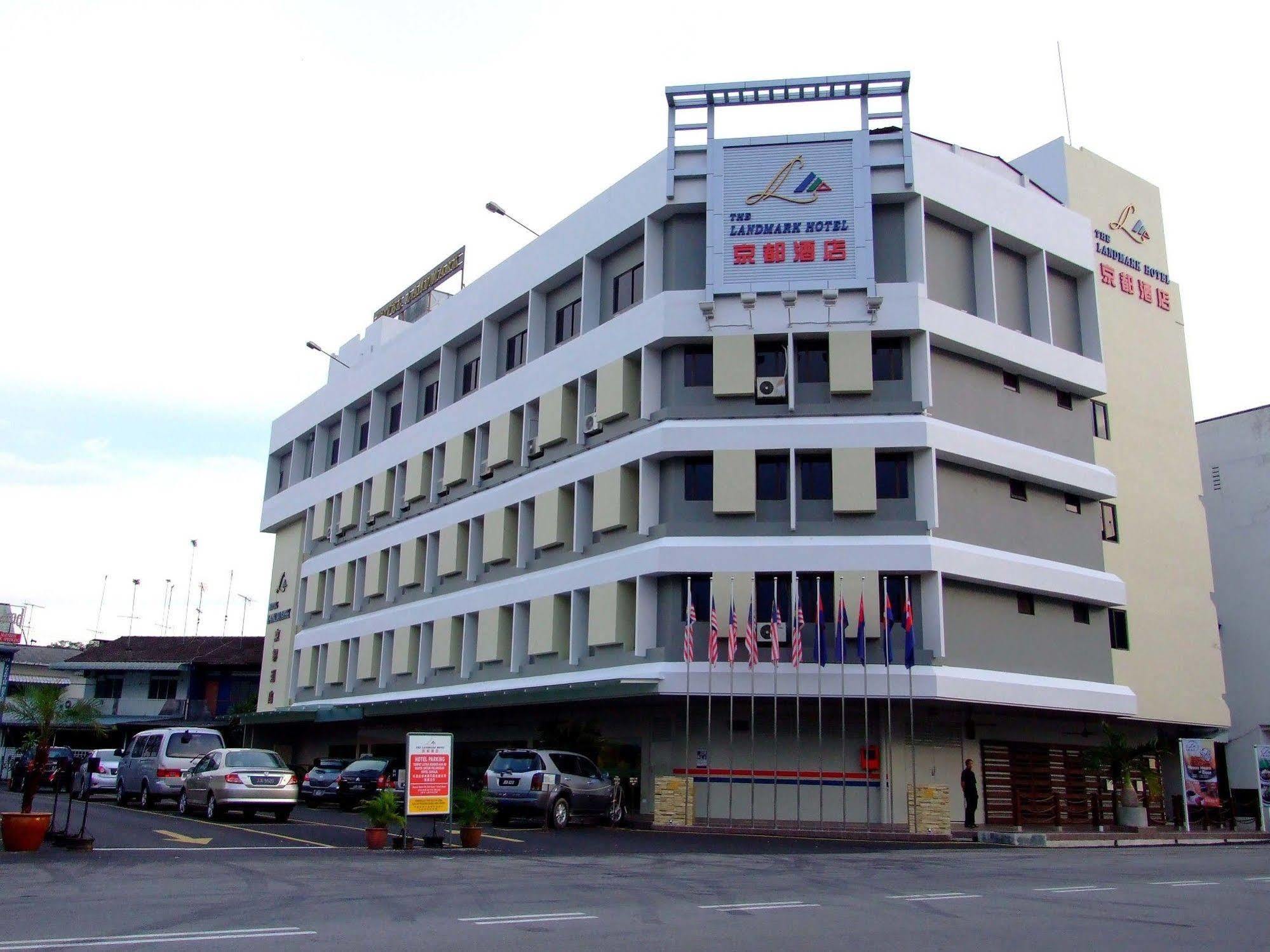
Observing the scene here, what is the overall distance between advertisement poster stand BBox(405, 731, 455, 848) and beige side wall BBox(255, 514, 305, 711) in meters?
31.8

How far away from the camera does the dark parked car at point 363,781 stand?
3316 centimetres

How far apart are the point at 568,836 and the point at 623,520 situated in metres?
10.0

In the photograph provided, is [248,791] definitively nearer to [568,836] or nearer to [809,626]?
[568,836]

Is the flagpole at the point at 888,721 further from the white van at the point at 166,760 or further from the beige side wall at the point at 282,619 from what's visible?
the beige side wall at the point at 282,619

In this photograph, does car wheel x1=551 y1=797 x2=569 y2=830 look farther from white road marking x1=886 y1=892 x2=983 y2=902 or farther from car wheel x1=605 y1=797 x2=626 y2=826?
white road marking x1=886 y1=892 x2=983 y2=902

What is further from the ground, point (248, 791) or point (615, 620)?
point (615, 620)

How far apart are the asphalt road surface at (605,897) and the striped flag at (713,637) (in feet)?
22.6

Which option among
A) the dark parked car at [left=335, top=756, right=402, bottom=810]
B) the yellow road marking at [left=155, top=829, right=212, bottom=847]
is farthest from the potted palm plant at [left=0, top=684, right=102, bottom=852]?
the dark parked car at [left=335, top=756, right=402, bottom=810]

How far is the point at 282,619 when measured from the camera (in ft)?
174

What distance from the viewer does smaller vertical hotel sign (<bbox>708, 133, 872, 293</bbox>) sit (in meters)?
31.3

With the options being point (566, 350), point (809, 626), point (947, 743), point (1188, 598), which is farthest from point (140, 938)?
point (1188, 598)

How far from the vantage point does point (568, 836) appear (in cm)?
2470

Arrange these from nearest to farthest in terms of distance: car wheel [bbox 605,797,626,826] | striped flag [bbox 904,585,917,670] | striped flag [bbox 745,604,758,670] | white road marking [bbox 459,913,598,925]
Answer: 1. white road marking [bbox 459,913,598,925]
2. striped flag [bbox 904,585,917,670]
3. car wheel [bbox 605,797,626,826]
4. striped flag [bbox 745,604,758,670]

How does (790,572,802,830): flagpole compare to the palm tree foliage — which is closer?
the palm tree foliage
